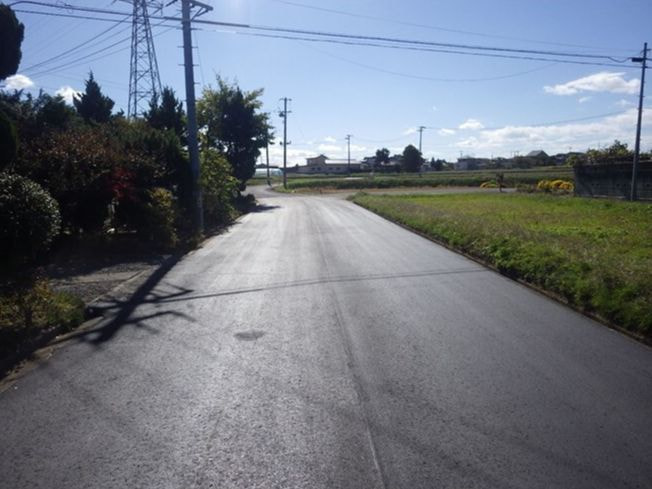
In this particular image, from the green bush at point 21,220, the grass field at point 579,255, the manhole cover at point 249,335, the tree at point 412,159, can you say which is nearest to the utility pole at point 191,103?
the grass field at point 579,255

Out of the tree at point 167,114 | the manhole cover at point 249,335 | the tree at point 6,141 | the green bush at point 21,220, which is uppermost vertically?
the tree at point 167,114

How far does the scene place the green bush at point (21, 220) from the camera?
8.88 meters

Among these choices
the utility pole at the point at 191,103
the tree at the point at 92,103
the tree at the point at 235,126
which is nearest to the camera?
the utility pole at the point at 191,103

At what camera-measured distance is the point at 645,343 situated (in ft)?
24.0

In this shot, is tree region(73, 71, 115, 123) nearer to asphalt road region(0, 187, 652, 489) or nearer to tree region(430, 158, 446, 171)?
asphalt road region(0, 187, 652, 489)

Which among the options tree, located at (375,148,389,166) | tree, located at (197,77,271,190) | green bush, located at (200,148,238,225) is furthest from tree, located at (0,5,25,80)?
tree, located at (375,148,389,166)

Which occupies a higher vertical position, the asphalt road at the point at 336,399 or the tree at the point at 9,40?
the tree at the point at 9,40

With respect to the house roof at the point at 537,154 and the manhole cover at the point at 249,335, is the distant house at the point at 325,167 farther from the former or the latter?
the manhole cover at the point at 249,335

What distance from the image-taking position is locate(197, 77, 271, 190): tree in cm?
4444

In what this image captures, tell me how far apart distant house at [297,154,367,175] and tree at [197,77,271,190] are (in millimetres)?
105659

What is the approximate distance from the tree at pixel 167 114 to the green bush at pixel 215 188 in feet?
6.06

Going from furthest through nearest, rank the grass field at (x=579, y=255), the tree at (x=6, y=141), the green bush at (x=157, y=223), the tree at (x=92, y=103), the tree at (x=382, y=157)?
the tree at (x=382, y=157)
the tree at (x=92, y=103)
the green bush at (x=157, y=223)
the tree at (x=6, y=141)
the grass field at (x=579, y=255)

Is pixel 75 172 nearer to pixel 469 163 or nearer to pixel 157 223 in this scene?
pixel 157 223

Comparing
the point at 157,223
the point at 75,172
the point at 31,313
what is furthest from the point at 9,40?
the point at 31,313
